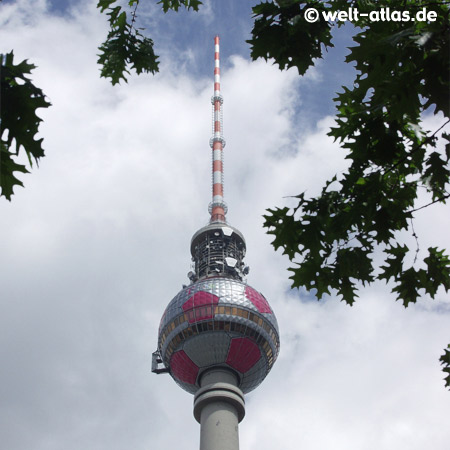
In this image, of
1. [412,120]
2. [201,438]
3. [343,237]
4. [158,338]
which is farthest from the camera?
[158,338]

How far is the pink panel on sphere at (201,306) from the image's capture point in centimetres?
7488

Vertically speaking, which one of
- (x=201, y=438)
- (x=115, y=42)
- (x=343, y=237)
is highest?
(x=201, y=438)

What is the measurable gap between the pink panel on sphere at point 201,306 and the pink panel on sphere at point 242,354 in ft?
15.8

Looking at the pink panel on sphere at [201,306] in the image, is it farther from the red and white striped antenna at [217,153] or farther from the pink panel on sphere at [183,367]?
the red and white striped antenna at [217,153]

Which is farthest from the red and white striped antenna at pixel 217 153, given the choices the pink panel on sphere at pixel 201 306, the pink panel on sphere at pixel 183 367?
the pink panel on sphere at pixel 183 367

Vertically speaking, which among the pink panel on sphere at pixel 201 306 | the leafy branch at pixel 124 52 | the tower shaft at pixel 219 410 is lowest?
the leafy branch at pixel 124 52

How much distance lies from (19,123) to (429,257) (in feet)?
20.1

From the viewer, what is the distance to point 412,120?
7574 millimetres

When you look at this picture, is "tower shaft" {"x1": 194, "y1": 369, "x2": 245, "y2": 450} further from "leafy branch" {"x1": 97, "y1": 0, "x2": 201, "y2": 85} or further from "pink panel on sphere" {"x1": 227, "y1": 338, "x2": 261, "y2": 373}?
"leafy branch" {"x1": 97, "y1": 0, "x2": 201, "y2": 85}

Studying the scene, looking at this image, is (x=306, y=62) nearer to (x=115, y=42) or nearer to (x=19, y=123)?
(x=115, y=42)

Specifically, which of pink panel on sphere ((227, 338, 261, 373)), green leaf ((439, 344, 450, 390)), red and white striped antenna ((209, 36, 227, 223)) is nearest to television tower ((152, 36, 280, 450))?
pink panel on sphere ((227, 338, 261, 373))

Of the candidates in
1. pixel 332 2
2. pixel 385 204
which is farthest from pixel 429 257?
pixel 332 2

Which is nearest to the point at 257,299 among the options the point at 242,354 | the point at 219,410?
the point at 242,354

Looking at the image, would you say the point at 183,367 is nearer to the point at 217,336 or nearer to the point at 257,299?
the point at 217,336
